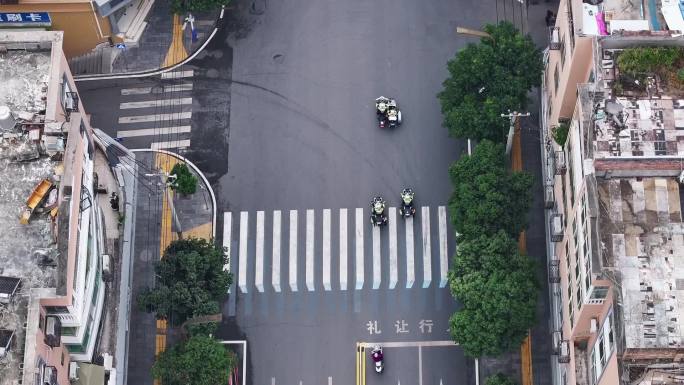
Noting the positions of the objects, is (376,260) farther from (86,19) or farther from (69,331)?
(86,19)

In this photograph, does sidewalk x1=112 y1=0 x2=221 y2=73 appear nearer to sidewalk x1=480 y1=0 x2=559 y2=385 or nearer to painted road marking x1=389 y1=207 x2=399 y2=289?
painted road marking x1=389 y1=207 x2=399 y2=289

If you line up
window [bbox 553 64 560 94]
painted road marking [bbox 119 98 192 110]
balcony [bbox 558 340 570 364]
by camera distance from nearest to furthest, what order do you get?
balcony [bbox 558 340 570 364] → window [bbox 553 64 560 94] → painted road marking [bbox 119 98 192 110]

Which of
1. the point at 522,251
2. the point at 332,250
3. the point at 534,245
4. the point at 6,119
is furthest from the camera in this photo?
the point at 332,250

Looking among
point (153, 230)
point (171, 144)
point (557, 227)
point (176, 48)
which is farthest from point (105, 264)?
point (557, 227)

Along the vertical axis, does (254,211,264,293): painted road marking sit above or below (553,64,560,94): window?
below

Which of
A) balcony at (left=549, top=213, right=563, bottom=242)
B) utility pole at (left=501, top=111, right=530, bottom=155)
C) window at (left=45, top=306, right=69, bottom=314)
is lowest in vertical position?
window at (left=45, top=306, right=69, bottom=314)

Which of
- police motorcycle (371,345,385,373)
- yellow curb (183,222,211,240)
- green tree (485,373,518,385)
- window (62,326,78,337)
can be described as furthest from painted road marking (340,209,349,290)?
window (62,326,78,337)

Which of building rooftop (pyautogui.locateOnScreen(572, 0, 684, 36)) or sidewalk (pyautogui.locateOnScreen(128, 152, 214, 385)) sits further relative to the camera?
sidewalk (pyautogui.locateOnScreen(128, 152, 214, 385))

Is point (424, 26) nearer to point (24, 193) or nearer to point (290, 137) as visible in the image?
point (290, 137)
